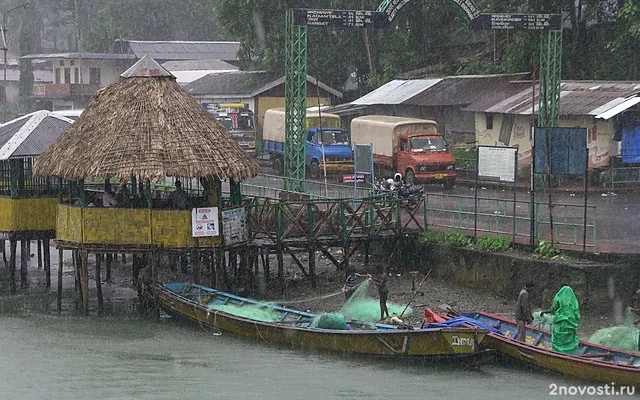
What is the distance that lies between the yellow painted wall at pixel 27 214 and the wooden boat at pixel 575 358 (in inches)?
514

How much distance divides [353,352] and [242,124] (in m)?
39.3

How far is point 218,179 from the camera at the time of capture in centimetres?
2548

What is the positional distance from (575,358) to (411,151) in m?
21.1

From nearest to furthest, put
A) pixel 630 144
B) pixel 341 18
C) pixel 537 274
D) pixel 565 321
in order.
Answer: pixel 565 321 → pixel 537 274 → pixel 341 18 → pixel 630 144

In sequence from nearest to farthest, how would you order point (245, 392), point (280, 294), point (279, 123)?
point (245, 392) → point (280, 294) → point (279, 123)

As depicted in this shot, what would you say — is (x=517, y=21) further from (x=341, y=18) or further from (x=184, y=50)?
(x=184, y=50)

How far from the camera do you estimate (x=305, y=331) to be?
2172cm

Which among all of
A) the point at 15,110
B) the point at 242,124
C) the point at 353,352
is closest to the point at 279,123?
the point at 242,124

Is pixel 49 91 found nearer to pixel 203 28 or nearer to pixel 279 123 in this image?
pixel 203 28

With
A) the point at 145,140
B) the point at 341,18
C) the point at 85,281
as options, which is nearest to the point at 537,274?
the point at 145,140

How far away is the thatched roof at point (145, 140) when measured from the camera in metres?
24.6

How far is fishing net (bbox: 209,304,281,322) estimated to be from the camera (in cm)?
2355

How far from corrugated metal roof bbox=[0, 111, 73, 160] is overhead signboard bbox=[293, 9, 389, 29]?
301 inches

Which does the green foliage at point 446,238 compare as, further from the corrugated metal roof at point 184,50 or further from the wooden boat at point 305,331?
the corrugated metal roof at point 184,50
